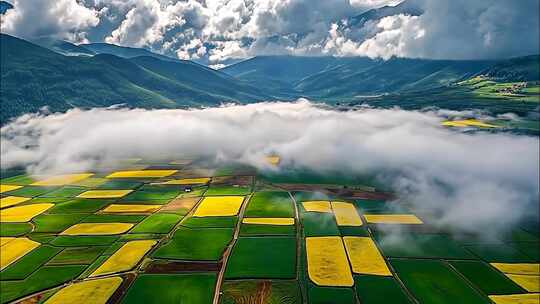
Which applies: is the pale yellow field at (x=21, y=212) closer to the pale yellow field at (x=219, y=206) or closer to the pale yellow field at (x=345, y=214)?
the pale yellow field at (x=219, y=206)

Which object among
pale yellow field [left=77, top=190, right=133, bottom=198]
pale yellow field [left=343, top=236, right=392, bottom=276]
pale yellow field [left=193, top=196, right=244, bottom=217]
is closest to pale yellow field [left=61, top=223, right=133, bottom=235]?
pale yellow field [left=193, top=196, right=244, bottom=217]

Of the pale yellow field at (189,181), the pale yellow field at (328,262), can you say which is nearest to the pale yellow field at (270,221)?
the pale yellow field at (328,262)

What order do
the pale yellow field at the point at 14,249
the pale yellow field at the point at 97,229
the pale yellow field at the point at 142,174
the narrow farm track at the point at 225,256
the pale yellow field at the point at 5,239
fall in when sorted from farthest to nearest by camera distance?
the pale yellow field at the point at 142,174
the pale yellow field at the point at 97,229
the pale yellow field at the point at 5,239
the pale yellow field at the point at 14,249
the narrow farm track at the point at 225,256

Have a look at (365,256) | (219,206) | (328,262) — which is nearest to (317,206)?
(219,206)

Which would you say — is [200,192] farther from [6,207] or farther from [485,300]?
[485,300]

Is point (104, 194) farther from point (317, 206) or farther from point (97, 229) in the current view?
point (317, 206)

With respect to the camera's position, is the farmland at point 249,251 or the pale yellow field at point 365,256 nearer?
the farmland at point 249,251

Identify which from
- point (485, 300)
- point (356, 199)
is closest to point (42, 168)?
point (356, 199)
